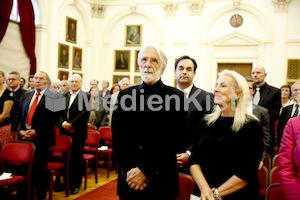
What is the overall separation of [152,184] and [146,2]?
42.5ft

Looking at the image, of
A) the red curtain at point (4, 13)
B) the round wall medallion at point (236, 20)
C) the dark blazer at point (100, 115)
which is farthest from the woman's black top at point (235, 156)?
the round wall medallion at point (236, 20)

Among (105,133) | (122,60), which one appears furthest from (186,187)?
(122,60)

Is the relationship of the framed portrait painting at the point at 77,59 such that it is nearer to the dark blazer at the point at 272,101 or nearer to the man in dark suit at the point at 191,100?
the dark blazer at the point at 272,101

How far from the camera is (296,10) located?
38.8 feet

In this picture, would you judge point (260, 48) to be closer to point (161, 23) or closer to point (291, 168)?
point (161, 23)

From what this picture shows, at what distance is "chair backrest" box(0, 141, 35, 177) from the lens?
12.5ft

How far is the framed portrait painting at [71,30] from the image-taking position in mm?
12837

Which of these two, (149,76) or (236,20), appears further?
(236,20)

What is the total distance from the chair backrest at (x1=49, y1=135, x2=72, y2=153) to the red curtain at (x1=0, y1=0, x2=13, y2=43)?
667cm

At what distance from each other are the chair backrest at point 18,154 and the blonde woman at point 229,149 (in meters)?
2.48

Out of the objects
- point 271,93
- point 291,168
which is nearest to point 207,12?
point 271,93

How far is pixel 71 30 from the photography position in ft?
42.9

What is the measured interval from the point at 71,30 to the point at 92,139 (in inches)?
346

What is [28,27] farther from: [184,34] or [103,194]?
[103,194]
